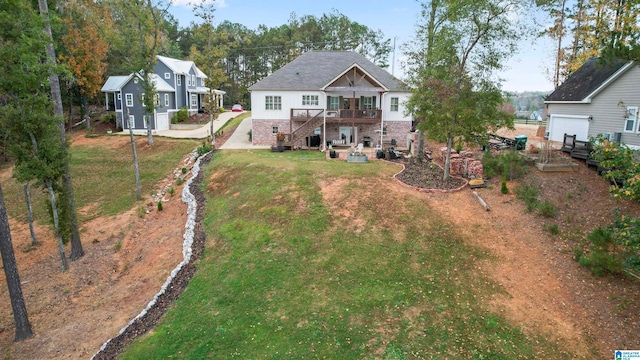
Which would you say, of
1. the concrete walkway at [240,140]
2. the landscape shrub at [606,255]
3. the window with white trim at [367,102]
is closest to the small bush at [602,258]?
the landscape shrub at [606,255]

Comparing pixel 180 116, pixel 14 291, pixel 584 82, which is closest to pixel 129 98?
pixel 180 116

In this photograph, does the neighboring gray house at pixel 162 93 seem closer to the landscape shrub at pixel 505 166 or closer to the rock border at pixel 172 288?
the rock border at pixel 172 288

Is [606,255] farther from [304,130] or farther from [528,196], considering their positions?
[304,130]

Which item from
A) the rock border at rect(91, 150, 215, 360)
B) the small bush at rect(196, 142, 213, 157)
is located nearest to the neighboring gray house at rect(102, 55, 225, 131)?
the small bush at rect(196, 142, 213, 157)

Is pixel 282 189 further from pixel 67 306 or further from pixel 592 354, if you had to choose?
pixel 592 354

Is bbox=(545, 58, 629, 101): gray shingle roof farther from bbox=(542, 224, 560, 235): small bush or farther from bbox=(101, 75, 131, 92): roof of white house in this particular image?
bbox=(101, 75, 131, 92): roof of white house

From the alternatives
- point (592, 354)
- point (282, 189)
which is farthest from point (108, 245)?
point (592, 354)
